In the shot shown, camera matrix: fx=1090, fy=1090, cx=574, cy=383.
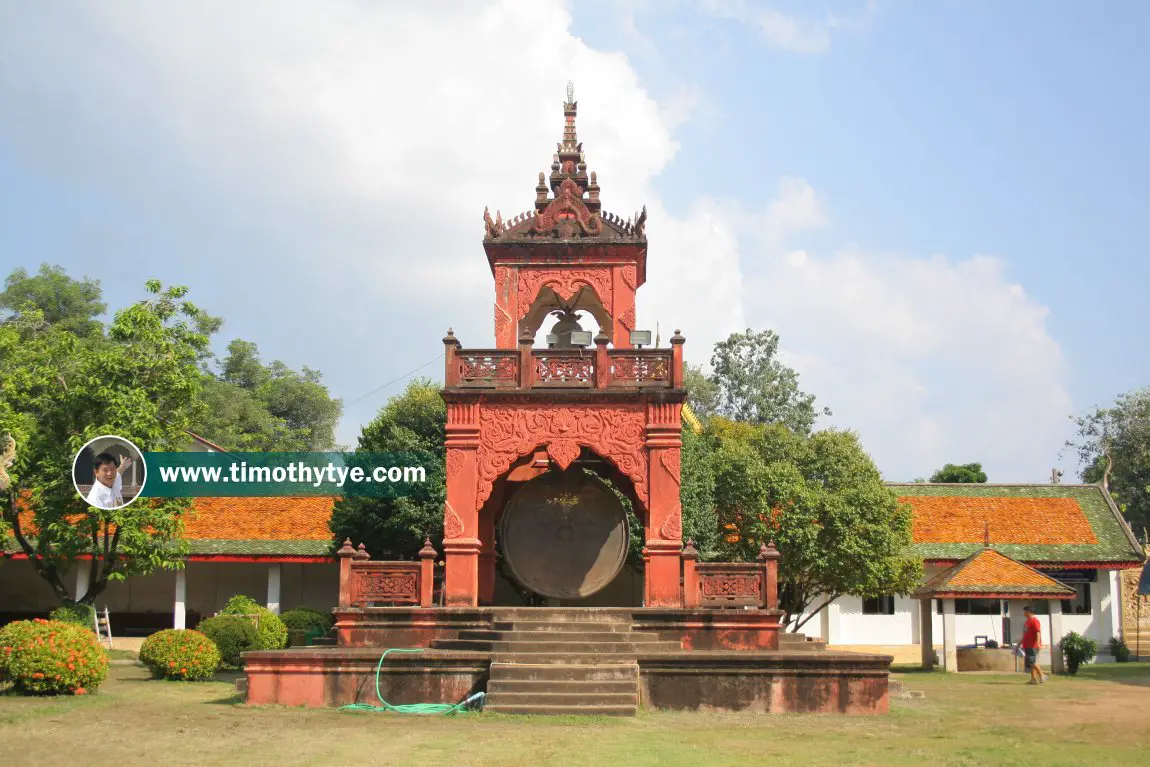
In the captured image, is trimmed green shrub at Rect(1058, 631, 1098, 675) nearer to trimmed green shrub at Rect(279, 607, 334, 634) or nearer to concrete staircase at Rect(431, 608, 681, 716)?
concrete staircase at Rect(431, 608, 681, 716)

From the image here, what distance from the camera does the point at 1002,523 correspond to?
3406cm

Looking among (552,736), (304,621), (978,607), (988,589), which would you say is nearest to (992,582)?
(988,589)

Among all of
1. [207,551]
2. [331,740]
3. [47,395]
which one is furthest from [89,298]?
[331,740]

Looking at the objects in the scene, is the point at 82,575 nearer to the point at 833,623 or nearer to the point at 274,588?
the point at 274,588

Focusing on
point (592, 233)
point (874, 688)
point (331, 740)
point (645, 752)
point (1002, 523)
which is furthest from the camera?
point (1002, 523)

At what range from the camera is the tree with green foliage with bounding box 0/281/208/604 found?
2097 centimetres

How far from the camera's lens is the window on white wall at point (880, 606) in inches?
1314

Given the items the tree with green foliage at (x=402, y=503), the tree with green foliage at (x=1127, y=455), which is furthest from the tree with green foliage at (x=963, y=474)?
the tree with green foliage at (x=402, y=503)

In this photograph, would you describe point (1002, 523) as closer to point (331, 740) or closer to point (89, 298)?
point (331, 740)

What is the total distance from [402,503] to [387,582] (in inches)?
462

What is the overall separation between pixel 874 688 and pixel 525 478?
6.81 metres

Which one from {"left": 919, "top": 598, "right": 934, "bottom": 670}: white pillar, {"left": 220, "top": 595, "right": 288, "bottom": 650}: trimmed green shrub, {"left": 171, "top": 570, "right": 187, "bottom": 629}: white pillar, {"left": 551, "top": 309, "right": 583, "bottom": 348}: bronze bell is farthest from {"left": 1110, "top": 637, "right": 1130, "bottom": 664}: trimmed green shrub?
{"left": 171, "top": 570, "right": 187, "bottom": 629}: white pillar

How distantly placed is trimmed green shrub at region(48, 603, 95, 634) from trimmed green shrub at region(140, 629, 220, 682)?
11.1ft

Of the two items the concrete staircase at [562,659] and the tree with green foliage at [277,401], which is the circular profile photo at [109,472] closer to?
the concrete staircase at [562,659]
